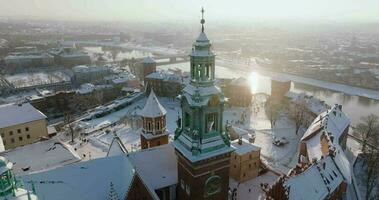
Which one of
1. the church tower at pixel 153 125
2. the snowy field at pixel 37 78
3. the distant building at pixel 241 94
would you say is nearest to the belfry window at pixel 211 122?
the church tower at pixel 153 125

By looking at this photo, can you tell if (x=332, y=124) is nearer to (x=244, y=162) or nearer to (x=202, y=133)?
(x=244, y=162)

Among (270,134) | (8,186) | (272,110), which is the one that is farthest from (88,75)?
(8,186)

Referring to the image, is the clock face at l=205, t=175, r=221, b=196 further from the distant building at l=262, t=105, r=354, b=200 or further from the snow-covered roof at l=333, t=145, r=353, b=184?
the snow-covered roof at l=333, t=145, r=353, b=184

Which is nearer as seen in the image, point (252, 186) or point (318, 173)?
point (318, 173)

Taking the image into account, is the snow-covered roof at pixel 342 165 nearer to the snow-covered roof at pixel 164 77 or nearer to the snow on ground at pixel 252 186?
the snow on ground at pixel 252 186

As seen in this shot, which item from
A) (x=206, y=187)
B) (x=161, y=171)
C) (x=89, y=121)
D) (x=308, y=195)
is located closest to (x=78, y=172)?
(x=161, y=171)

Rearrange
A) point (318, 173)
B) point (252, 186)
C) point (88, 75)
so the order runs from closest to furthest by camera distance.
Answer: point (318, 173)
point (252, 186)
point (88, 75)

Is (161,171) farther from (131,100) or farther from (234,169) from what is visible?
(131,100)

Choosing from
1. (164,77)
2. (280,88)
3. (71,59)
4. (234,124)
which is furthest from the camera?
(71,59)
